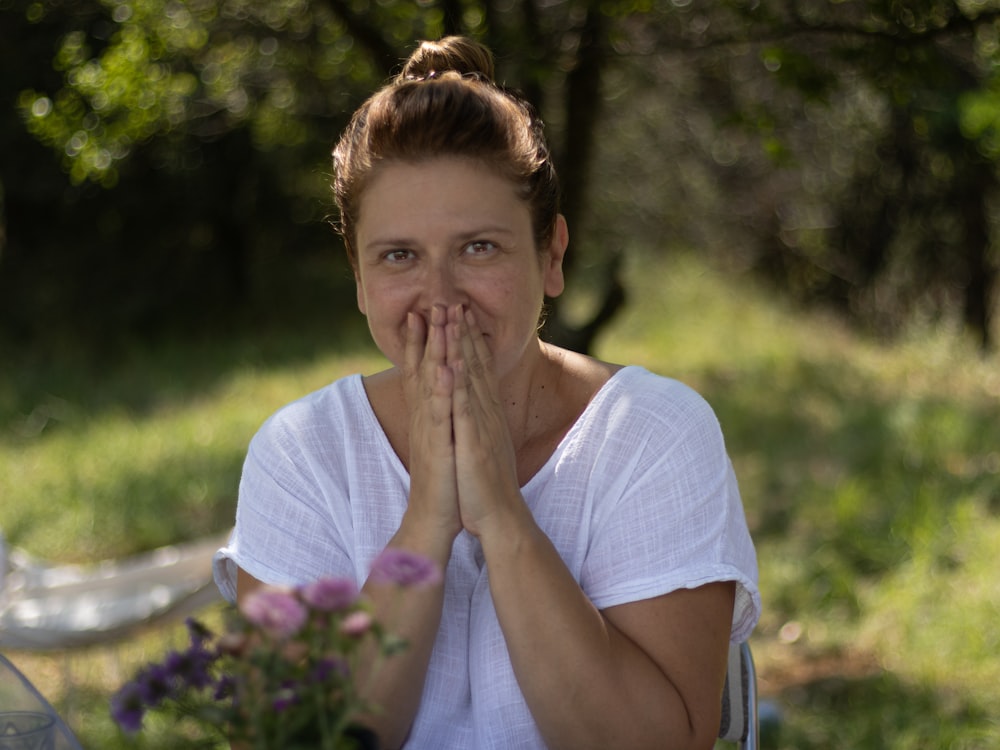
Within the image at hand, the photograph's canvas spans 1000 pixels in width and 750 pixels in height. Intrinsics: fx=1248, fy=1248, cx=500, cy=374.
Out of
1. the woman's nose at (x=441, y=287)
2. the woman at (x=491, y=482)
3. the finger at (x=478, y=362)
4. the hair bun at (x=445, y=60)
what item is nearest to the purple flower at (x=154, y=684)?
the woman at (x=491, y=482)

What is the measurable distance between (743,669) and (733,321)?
7360 millimetres

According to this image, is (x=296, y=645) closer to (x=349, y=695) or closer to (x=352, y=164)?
(x=349, y=695)

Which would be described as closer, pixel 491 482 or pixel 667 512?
pixel 491 482

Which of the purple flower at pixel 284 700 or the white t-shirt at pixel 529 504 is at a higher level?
the purple flower at pixel 284 700

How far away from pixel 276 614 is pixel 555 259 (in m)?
1.40

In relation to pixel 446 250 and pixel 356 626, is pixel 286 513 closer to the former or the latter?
pixel 446 250

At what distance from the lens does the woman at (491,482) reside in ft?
6.07

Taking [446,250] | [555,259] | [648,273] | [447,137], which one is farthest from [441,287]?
[648,273]

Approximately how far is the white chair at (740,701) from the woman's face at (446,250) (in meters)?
0.74

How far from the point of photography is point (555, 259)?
2303 mm

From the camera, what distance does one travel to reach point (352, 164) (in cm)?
214

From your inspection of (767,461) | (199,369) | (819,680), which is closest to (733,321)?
(767,461)

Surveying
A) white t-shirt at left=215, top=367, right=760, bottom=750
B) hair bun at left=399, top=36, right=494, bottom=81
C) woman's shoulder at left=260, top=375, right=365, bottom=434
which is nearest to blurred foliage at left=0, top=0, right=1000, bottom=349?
hair bun at left=399, top=36, right=494, bottom=81

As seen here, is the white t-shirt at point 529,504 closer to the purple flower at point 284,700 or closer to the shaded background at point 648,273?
the purple flower at point 284,700
